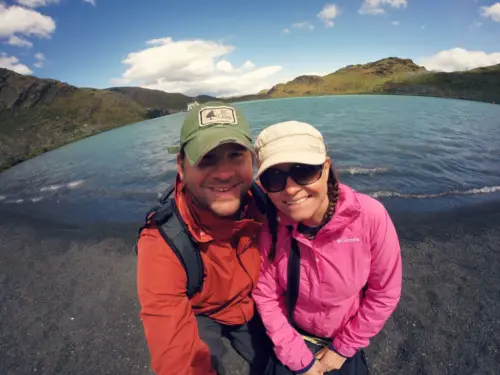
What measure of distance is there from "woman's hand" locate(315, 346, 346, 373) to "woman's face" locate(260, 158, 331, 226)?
197 cm

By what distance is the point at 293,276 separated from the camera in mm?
2996

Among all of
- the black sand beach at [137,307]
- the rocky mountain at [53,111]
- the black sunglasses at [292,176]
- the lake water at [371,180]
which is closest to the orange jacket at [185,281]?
the black sunglasses at [292,176]

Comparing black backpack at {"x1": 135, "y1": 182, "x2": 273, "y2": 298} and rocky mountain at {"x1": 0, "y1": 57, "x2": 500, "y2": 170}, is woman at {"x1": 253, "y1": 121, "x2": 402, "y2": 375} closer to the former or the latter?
black backpack at {"x1": 135, "y1": 182, "x2": 273, "y2": 298}

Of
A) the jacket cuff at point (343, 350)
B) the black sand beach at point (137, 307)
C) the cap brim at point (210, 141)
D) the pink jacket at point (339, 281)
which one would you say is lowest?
the black sand beach at point (137, 307)

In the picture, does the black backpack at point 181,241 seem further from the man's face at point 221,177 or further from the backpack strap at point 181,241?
the man's face at point 221,177

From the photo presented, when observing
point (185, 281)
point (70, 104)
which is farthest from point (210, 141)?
point (70, 104)

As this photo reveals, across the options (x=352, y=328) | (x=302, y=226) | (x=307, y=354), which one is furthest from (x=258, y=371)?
(x=302, y=226)

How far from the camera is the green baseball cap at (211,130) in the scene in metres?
2.68

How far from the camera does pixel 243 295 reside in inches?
141

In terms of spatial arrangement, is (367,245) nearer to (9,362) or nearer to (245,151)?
(245,151)

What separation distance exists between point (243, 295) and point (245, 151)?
1.99 metres

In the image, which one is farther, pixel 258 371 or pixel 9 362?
pixel 9 362

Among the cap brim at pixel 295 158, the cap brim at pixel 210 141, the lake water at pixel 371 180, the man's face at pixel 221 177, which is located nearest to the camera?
the cap brim at pixel 295 158

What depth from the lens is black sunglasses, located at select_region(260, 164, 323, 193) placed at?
8.34 ft
